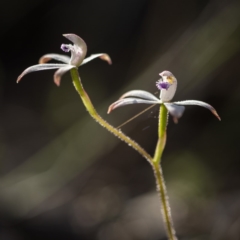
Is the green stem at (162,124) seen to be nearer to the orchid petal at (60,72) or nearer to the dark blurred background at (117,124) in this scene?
the orchid petal at (60,72)

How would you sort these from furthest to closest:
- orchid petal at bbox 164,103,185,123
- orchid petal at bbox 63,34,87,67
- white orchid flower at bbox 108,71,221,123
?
orchid petal at bbox 63,34,87,67 → white orchid flower at bbox 108,71,221,123 → orchid petal at bbox 164,103,185,123

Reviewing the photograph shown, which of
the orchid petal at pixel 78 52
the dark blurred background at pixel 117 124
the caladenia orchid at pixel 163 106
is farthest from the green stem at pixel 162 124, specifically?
the dark blurred background at pixel 117 124

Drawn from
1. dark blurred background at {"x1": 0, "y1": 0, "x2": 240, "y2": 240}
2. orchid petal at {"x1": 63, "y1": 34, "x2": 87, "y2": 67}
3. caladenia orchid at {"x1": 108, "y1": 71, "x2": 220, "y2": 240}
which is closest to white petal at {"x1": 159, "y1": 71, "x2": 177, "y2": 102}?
caladenia orchid at {"x1": 108, "y1": 71, "x2": 220, "y2": 240}

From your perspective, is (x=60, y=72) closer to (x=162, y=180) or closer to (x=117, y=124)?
(x=162, y=180)

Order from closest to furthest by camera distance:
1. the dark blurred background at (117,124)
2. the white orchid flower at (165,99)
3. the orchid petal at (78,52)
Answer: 1. the white orchid flower at (165,99)
2. the orchid petal at (78,52)
3. the dark blurred background at (117,124)

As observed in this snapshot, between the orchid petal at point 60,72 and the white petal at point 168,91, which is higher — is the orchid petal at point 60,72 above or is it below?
above

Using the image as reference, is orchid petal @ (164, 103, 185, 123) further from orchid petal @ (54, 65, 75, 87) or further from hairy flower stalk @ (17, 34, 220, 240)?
orchid petal @ (54, 65, 75, 87)

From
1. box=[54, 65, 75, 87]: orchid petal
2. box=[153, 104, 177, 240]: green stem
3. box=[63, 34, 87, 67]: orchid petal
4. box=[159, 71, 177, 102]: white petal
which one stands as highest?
box=[63, 34, 87, 67]: orchid petal
